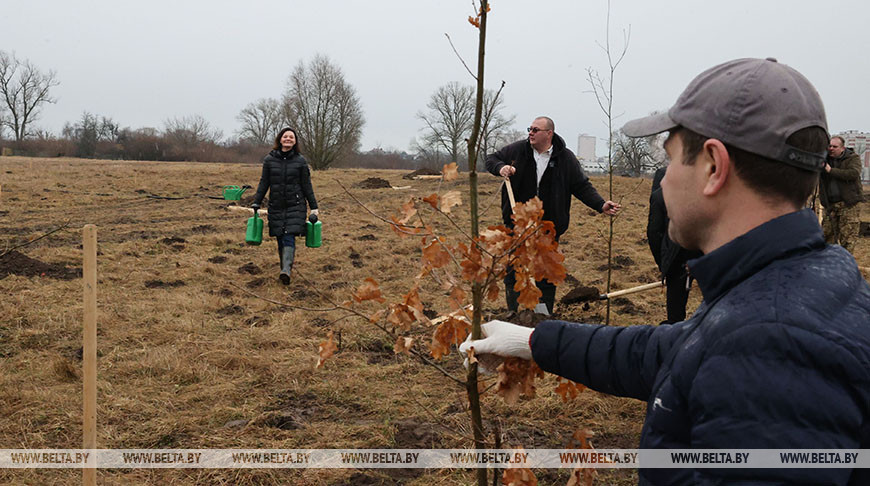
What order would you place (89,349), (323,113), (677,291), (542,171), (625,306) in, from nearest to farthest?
(89,349) → (677,291) → (542,171) → (625,306) → (323,113)

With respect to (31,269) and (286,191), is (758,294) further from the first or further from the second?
(31,269)

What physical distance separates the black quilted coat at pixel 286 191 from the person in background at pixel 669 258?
169 inches

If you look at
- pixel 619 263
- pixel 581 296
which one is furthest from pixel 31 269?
pixel 619 263

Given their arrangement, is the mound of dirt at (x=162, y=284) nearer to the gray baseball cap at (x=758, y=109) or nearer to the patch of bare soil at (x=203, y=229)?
the patch of bare soil at (x=203, y=229)

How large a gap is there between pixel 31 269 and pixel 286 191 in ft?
12.1

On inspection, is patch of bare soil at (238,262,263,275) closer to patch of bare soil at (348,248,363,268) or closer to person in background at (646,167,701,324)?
patch of bare soil at (348,248,363,268)

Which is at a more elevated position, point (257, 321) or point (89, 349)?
point (89, 349)

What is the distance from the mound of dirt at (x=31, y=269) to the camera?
25.9 feet

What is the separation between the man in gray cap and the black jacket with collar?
4097 mm

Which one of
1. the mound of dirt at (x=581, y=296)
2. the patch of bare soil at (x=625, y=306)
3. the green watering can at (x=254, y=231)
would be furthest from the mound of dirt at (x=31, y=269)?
the patch of bare soil at (x=625, y=306)

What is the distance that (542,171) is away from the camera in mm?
5422

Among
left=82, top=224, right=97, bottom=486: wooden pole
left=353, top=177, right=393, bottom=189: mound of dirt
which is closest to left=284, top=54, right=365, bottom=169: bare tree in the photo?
left=353, top=177, right=393, bottom=189: mound of dirt

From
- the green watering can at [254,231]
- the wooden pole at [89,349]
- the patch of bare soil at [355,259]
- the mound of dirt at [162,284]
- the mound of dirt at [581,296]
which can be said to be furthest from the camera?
the patch of bare soil at [355,259]

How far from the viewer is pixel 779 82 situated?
1085 mm
